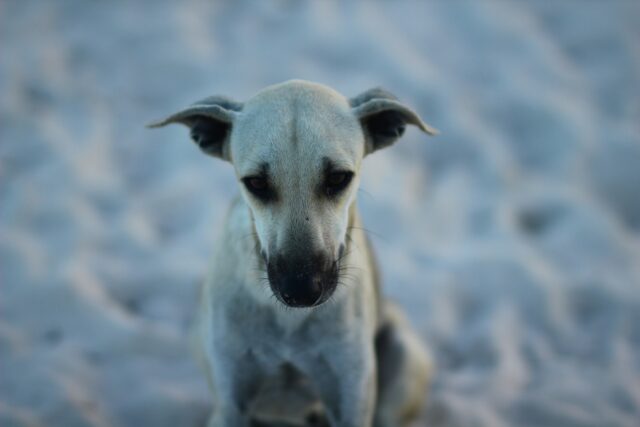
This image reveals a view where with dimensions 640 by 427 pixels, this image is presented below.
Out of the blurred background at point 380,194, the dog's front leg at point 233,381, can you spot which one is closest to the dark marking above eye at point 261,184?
the dog's front leg at point 233,381

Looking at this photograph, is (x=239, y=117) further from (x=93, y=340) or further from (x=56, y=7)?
(x=56, y=7)

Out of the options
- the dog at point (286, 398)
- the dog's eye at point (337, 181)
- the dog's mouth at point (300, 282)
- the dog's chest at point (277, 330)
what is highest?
the dog's eye at point (337, 181)

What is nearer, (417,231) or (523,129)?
(417,231)

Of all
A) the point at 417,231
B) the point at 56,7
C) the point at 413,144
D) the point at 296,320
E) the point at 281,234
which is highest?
the point at 56,7

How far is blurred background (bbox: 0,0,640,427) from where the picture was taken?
360 centimetres

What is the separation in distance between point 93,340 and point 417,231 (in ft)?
7.13

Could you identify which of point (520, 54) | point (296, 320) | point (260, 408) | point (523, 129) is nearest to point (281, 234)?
point (296, 320)

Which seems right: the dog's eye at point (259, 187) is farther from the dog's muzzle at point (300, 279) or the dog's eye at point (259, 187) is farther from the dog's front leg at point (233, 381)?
the dog's front leg at point (233, 381)

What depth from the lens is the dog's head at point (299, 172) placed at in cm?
223

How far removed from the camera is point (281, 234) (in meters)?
2.27

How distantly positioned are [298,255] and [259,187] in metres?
0.28

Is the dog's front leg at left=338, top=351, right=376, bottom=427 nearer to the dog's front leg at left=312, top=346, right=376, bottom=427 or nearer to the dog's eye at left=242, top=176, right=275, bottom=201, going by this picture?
the dog's front leg at left=312, top=346, right=376, bottom=427

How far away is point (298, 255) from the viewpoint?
223cm

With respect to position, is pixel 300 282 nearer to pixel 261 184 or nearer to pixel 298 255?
pixel 298 255
